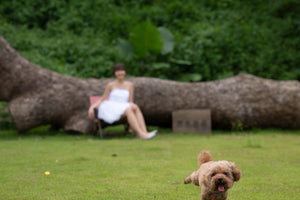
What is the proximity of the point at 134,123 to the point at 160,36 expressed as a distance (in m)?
4.16

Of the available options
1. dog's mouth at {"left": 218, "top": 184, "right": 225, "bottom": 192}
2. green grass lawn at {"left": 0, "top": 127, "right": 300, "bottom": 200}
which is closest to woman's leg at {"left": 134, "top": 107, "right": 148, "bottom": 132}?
green grass lawn at {"left": 0, "top": 127, "right": 300, "bottom": 200}

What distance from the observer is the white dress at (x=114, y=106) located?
24.4 ft

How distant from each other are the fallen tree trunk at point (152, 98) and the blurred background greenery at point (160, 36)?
8.40 ft

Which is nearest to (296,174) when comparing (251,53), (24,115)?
(24,115)

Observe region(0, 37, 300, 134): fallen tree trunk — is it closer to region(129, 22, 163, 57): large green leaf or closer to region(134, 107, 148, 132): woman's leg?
region(134, 107, 148, 132): woman's leg

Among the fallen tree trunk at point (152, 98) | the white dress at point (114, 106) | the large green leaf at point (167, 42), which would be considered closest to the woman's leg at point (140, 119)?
the white dress at point (114, 106)

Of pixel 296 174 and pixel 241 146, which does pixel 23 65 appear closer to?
pixel 241 146

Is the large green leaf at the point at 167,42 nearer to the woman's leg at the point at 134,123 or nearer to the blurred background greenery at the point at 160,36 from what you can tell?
the blurred background greenery at the point at 160,36

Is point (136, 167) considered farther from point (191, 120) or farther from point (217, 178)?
point (191, 120)

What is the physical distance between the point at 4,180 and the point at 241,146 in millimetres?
3808

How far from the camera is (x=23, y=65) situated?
787cm

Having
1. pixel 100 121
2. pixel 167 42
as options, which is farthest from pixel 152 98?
pixel 167 42

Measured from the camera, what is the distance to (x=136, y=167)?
4.43 meters

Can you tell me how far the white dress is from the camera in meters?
7.43
